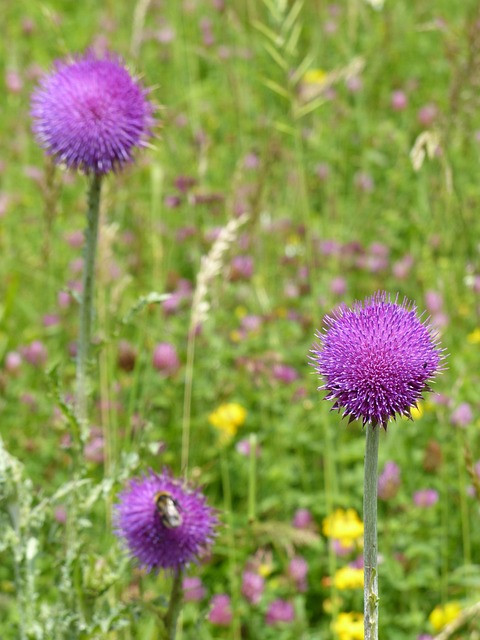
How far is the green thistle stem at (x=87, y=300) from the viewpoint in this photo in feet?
7.44

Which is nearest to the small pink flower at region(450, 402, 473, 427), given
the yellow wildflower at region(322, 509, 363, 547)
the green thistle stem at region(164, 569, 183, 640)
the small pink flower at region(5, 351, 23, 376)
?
the yellow wildflower at region(322, 509, 363, 547)

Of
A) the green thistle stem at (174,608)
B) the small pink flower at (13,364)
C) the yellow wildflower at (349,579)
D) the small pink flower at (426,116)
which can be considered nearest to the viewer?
the green thistle stem at (174,608)

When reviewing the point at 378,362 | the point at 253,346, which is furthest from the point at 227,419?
the point at 378,362

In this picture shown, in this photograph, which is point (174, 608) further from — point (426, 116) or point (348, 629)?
point (426, 116)

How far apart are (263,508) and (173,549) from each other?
4.05ft

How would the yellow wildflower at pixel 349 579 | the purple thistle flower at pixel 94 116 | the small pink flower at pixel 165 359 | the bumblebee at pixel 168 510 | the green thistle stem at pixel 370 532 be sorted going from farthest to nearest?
the small pink flower at pixel 165 359
the yellow wildflower at pixel 349 579
the purple thistle flower at pixel 94 116
the bumblebee at pixel 168 510
the green thistle stem at pixel 370 532

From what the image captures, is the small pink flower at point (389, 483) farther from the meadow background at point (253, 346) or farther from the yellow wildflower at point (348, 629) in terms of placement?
the yellow wildflower at point (348, 629)

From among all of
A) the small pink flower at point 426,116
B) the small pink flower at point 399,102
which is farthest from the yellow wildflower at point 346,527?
the small pink flower at point 399,102

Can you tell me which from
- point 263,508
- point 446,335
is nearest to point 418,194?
point 446,335

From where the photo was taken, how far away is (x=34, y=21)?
728cm

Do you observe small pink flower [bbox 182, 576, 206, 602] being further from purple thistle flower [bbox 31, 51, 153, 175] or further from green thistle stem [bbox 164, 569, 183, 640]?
purple thistle flower [bbox 31, 51, 153, 175]

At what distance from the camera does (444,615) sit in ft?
8.50

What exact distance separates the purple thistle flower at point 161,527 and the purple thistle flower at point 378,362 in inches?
26.0

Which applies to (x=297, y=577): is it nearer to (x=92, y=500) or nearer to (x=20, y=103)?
(x=92, y=500)
